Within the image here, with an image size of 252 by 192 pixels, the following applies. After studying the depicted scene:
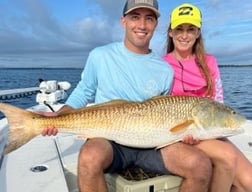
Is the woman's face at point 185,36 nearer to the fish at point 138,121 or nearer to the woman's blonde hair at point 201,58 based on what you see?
the woman's blonde hair at point 201,58

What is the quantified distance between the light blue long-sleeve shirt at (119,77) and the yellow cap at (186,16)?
0.44 metres

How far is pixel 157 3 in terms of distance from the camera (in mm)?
3229

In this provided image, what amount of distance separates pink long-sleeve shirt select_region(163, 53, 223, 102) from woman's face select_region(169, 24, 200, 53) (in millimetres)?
154

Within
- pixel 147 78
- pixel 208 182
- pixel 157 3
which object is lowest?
pixel 208 182

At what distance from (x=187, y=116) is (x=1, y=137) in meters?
1.99

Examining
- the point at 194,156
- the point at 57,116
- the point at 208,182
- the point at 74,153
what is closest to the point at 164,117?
the point at 194,156

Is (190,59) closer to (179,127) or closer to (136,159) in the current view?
(179,127)

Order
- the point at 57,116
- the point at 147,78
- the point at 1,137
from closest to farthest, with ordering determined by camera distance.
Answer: the point at 57,116 < the point at 147,78 < the point at 1,137

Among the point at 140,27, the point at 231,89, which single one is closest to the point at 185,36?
the point at 140,27

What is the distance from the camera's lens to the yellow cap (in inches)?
131

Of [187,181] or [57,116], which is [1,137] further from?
[187,181]

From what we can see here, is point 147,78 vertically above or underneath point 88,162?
above

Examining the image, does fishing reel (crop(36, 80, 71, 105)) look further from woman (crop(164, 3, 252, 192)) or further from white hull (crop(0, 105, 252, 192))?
woman (crop(164, 3, 252, 192))

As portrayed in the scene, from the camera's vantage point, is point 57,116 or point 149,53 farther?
point 149,53
